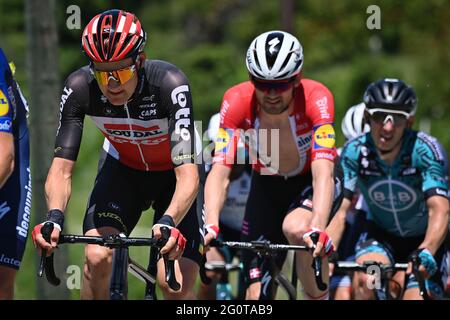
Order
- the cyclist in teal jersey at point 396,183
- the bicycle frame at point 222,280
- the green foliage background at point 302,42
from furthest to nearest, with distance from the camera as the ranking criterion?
the green foliage background at point 302,42 < the bicycle frame at point 222,280 < the cyclist in teal jersey at point 396,183

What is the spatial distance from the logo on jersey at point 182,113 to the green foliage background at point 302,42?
398 inches

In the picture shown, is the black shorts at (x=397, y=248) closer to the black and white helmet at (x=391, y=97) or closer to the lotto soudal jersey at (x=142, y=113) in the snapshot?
the black and white helmet at (x=391, y=97)

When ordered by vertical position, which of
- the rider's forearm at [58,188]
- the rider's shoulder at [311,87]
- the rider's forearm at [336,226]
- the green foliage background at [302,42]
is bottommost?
the rider's forearm at [58,188]

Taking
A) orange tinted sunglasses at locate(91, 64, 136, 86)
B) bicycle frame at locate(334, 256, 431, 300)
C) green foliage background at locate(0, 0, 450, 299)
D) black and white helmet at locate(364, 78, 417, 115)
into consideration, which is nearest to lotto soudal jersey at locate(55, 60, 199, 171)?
orange tinted sunglasses at locate(91, 64, 136, 86)

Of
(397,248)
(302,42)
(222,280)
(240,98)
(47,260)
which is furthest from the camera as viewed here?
(302,42)

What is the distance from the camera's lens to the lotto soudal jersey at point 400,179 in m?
8.23

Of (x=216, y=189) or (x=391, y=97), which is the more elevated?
(x=391, y=97)

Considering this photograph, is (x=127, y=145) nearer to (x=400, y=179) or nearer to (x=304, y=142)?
(x=304, y=142)

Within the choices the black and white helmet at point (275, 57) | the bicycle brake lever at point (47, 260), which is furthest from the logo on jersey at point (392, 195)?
the bicycle brake lever at point (47, 260)

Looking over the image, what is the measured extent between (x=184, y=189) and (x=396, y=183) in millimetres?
2652

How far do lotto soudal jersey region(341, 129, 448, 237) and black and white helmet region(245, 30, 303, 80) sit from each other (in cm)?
135

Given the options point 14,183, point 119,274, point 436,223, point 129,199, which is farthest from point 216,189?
point 436,223

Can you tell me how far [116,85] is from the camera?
659 cm

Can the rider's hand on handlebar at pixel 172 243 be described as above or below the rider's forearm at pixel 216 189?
below
